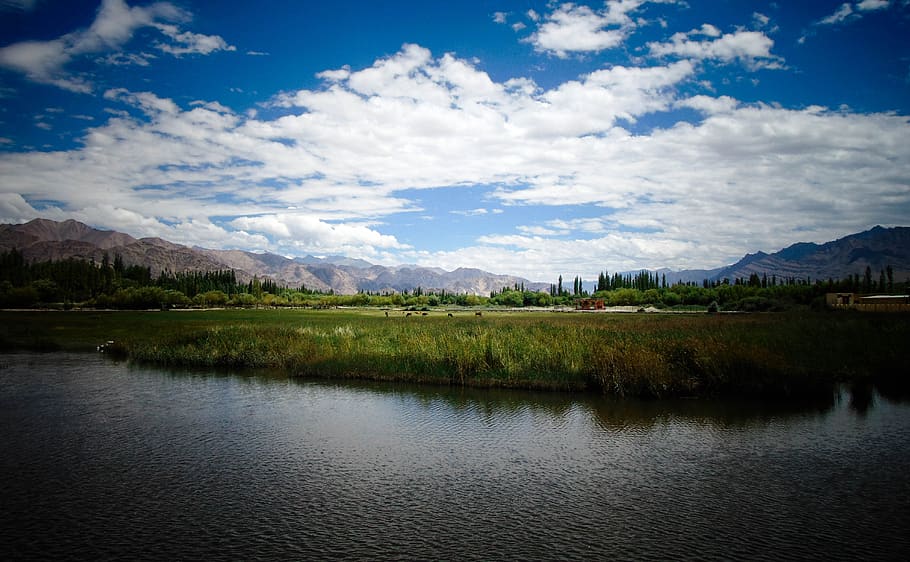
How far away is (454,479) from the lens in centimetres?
1344

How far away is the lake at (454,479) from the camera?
10.1 metres

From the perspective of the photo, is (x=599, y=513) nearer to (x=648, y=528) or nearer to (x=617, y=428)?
(x=648, y=528)

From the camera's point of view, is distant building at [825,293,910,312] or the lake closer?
the lake

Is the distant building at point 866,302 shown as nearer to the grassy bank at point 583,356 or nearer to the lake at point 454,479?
the grassy bank at point 583,356

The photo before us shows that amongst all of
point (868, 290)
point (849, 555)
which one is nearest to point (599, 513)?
point (849, 555)

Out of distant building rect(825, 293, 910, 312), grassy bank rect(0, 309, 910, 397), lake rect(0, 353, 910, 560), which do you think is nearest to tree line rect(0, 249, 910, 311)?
distant building rect(825, 293, 910, 312)

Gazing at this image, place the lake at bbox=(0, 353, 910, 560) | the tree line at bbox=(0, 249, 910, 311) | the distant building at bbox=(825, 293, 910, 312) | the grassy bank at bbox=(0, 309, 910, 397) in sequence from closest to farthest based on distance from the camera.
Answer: the lake at bbox=(0, 353, 910, 560) → the grassy bank at bbox=(0, 309, 910, 397) → the distant building at bbox=(825, 293, 910, 312) → the tree line at bbox=(0, 249, 910, 311)

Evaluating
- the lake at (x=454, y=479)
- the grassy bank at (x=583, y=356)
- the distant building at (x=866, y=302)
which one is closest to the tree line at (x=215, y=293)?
the distant building at (x=866, y=302)

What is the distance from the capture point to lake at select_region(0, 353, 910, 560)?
10.1m

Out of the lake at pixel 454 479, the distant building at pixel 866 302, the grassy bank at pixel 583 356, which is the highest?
the distant building at pixel 866 302

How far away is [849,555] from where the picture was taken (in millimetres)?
9664

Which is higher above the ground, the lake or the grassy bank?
the grassy bank

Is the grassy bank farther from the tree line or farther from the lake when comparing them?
the tree line

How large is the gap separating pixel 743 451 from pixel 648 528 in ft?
22.2
